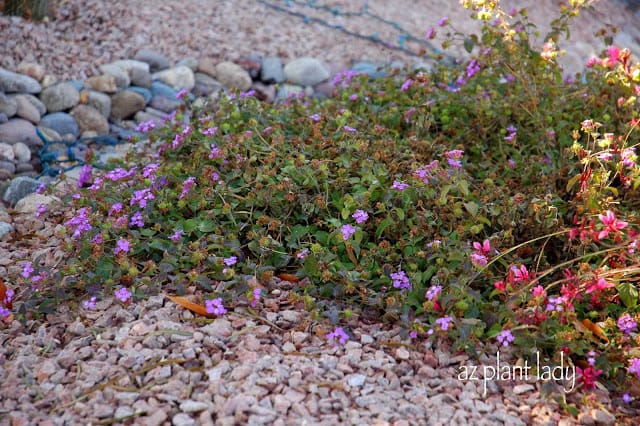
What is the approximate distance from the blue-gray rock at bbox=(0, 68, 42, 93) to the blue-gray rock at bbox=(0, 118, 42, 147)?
0.79ft

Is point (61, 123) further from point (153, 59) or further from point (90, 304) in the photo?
point (90, 304)

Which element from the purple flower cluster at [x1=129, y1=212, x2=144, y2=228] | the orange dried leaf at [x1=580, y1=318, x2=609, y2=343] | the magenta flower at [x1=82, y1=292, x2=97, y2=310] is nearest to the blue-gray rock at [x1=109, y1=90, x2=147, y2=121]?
the purple flower cluster at [x1=129, y1=212, x2=144, y2=228]

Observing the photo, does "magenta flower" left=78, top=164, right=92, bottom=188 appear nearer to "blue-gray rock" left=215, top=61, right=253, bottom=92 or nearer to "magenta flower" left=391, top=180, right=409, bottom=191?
"magenta flower" left=391, top=180, right=409, bottom=191

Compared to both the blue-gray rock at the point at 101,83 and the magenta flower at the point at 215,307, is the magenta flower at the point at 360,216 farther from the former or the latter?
the blue-gray rock at the point at 101,83

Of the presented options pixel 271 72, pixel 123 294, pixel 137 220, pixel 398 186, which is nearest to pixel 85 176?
pixel 137 220

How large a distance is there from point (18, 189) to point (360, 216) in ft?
6.25

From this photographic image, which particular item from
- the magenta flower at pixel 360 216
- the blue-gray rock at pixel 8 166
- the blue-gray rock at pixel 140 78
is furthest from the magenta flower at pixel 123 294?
the blue-gray rock at pixel 140 78

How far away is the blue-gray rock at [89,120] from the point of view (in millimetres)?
4340

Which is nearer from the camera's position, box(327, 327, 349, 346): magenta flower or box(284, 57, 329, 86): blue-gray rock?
box(327, 327, 349, 346): magenta flower

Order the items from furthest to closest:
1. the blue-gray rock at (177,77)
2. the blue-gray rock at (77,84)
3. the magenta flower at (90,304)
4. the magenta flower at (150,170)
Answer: the blue-gray rock at (177,77), the blue-gray rock at (77,84), the magenta flower at (150,170), the magenta flower at (90,304)

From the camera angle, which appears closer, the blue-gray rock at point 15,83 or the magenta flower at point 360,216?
the magenta flower at point 360,216

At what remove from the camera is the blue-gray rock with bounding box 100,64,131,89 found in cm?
467

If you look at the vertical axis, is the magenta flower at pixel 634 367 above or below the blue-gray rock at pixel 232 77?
above

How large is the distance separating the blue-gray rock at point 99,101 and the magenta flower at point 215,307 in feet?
8.49
